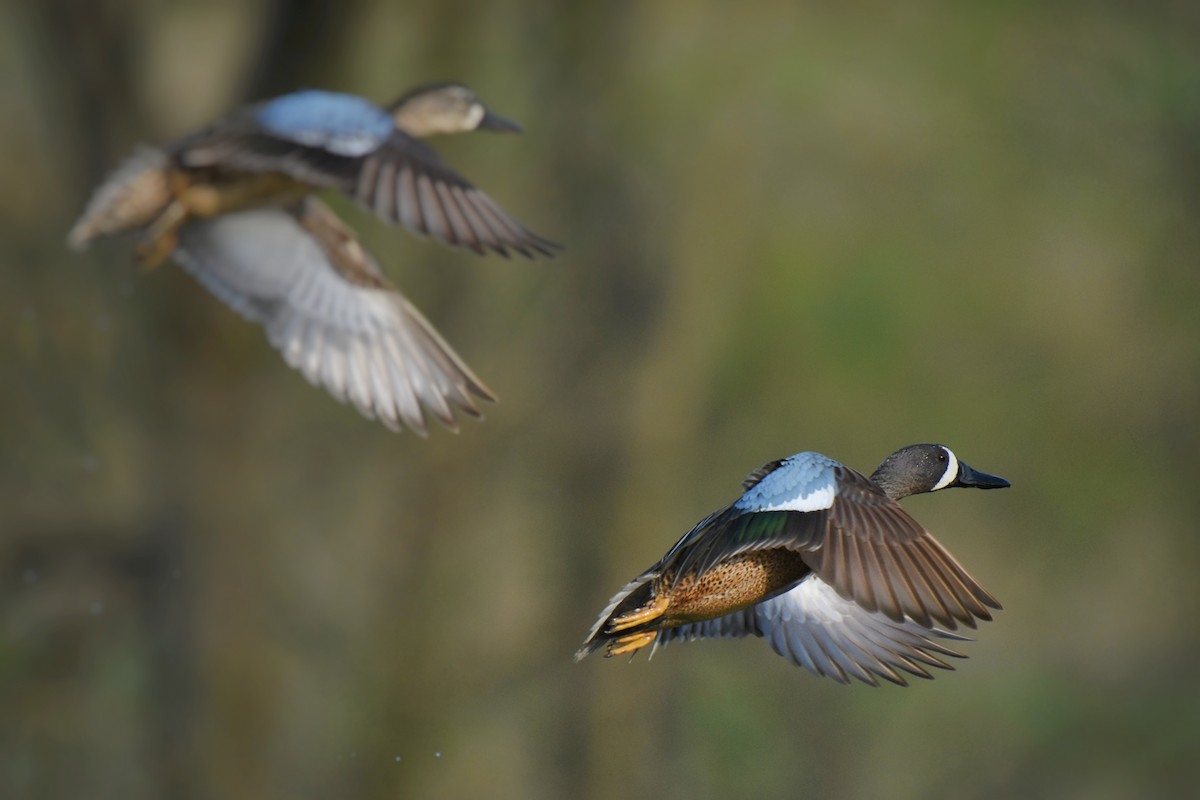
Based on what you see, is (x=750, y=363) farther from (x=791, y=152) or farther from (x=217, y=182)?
(x=217, y=182)

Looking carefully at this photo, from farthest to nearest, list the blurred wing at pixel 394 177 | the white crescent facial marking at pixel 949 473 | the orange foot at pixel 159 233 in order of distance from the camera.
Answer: the orange foot at pixel 159 233 → the white crescent facial marking at pixel 949 473 → the blurred wing at pixel 394 177

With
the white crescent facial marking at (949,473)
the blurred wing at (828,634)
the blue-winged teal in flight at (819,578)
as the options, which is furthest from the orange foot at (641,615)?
the white crescent facial marking at (949,473)

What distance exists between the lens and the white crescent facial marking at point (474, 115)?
443 cm

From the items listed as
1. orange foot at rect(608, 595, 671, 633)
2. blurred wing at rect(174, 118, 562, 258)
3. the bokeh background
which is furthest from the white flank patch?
the bokeh background

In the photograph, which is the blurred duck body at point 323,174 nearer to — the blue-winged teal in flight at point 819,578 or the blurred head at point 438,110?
the blurred head at point 438,110

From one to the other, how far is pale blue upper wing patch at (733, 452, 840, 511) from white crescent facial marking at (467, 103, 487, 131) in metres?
1.25

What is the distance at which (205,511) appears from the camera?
23.7ft

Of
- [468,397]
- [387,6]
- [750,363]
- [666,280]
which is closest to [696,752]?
[750,363]

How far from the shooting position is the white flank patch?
361cm

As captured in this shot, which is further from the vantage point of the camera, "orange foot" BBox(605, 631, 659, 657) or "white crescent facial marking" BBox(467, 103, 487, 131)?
"white crescent facial marking" BBox(467, 103, 487, 131)

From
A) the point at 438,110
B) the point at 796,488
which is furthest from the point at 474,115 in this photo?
the point at 796,488

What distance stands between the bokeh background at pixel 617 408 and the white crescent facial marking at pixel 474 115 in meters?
2.53

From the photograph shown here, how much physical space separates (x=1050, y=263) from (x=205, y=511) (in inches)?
179

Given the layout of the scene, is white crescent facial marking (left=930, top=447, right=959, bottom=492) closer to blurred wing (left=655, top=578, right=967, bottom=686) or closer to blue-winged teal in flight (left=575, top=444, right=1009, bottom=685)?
blue-winged teal in flight (left=575, top=444, right=1009, bottom=685)
